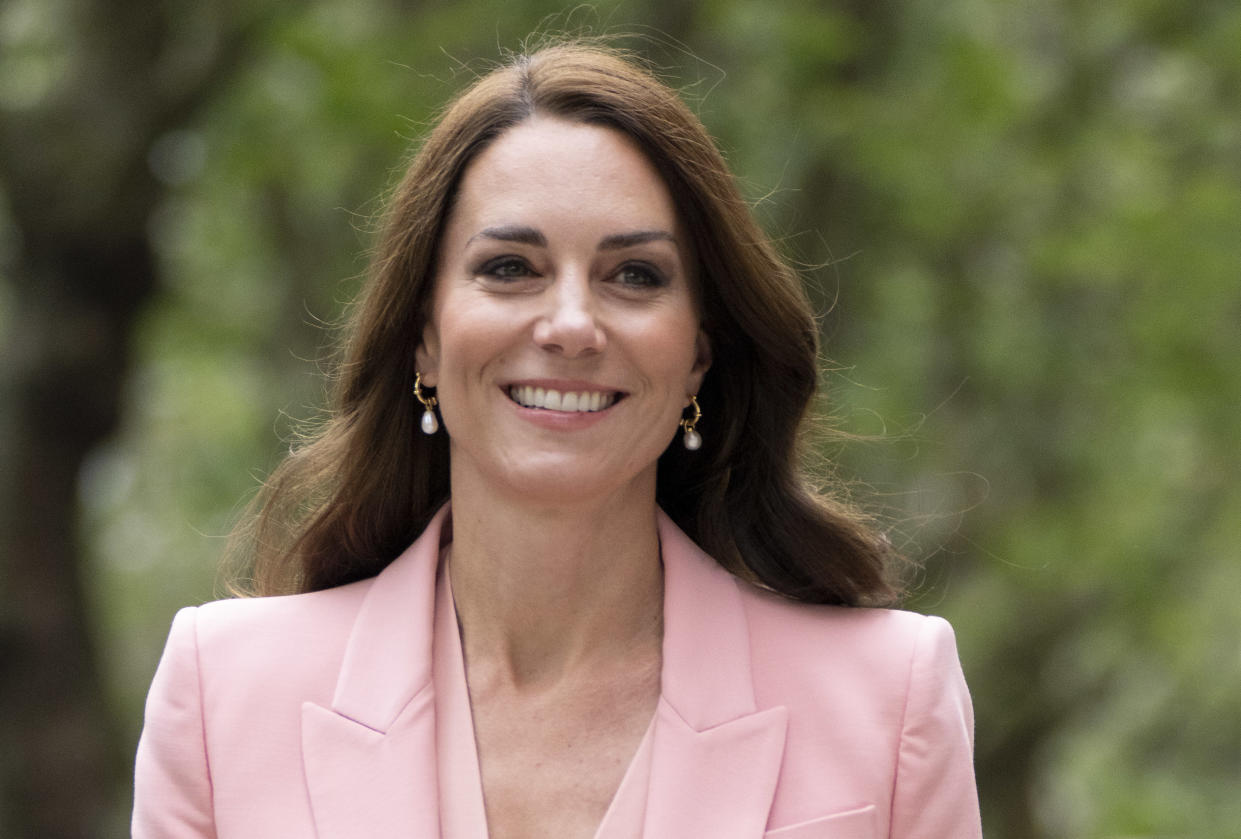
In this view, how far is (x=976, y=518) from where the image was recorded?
11070 millimetres

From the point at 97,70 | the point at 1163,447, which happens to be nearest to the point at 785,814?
the point at 97,70

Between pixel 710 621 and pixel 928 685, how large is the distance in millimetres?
403

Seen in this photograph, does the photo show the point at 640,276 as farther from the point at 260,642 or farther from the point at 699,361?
the point at 260,642

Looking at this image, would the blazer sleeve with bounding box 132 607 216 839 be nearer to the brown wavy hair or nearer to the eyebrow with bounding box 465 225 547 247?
the brown wavy hair

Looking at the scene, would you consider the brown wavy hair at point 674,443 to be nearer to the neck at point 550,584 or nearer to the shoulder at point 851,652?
the shoulder at point 851,652

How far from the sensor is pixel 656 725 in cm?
348

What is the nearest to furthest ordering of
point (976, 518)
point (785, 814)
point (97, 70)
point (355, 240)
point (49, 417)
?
point (785, 814), point (97, 70), point (49, 417), point (355, 240), point (976, 518)

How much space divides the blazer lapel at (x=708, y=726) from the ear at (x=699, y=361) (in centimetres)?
31

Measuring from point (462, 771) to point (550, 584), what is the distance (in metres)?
0.36

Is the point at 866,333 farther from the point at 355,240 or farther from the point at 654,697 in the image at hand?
the point at 654,697

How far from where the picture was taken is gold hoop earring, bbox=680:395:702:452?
3.68m

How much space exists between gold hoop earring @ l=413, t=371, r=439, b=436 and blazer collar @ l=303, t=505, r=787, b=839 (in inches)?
9.5

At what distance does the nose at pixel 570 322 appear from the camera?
3332 mm

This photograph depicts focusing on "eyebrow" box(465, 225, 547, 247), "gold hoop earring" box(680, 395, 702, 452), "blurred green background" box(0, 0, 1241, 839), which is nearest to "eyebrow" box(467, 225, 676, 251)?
"eyebrow" box(465, 225, 547, 247)
